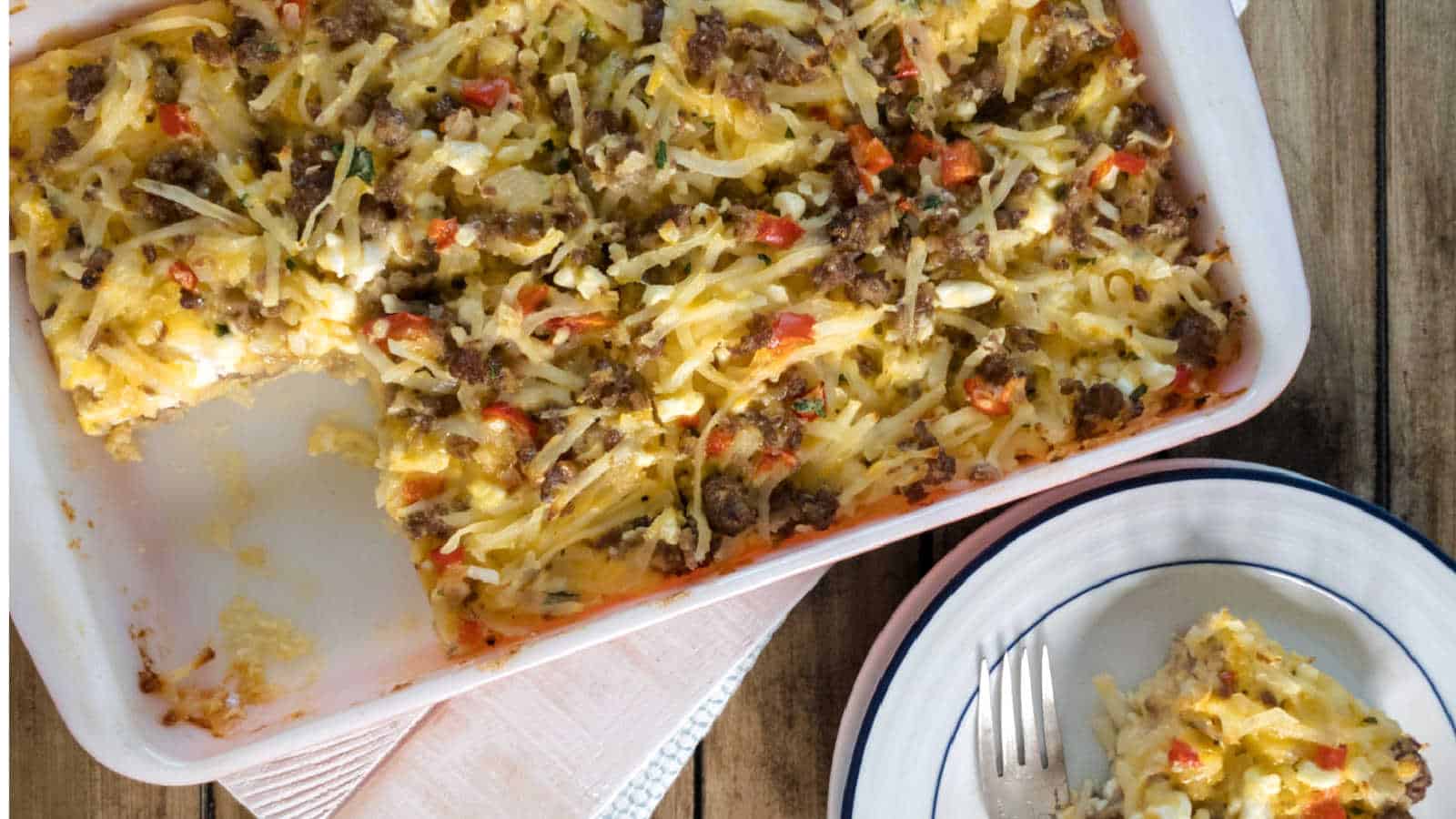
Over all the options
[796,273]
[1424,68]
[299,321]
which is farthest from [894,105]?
[1424,68]

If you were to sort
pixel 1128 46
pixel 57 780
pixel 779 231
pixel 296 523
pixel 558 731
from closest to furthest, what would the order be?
pixel 779 231 < pixel 1128 46 < pixel 296 523 < pixel 558 731 < pixel 57 780

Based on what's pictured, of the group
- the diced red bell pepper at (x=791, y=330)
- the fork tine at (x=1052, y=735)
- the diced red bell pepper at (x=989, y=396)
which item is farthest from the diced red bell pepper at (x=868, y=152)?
the fork tine at (x=1052, y=735)

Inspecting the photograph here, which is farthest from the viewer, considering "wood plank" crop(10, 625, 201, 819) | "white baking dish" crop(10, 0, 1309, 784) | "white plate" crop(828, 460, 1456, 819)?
"wood plank" crop(10, 625, 201, 819)

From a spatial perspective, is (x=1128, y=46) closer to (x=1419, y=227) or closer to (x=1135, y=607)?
(x=1419, y=227)

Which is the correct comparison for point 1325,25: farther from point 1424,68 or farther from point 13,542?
point 13,542

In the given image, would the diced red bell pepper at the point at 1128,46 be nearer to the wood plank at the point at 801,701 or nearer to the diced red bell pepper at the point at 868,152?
the diced red bell pepper at the point at 868,152

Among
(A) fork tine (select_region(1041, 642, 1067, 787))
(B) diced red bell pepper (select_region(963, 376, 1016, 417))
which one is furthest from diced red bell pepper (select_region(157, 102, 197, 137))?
(A) fork tine (select_region(1041, 642, 1067, 787))

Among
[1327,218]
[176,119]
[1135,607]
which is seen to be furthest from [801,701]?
[176,119]

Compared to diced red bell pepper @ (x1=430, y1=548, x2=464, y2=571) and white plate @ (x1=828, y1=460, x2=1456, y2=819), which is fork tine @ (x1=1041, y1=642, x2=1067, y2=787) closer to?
white plate @ (x1=828, y1=460, x2=1456, y2=819)
